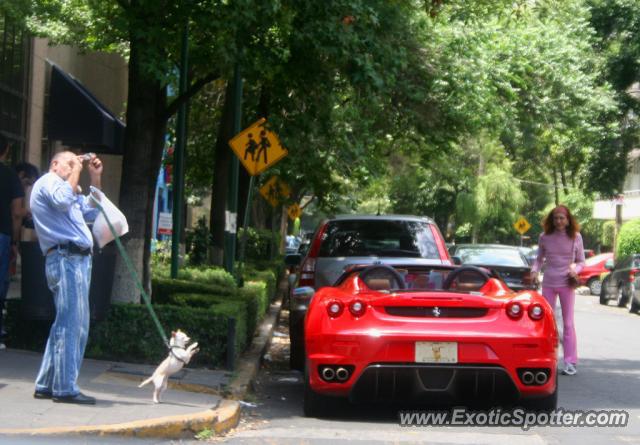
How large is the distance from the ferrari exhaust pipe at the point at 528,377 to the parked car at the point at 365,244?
3317mm

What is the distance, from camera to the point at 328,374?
27.7 ft

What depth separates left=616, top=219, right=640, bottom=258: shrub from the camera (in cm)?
4156

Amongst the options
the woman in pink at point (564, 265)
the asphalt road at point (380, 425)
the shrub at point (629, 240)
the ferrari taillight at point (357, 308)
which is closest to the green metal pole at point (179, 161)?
the asphalt road at point (380, 425)

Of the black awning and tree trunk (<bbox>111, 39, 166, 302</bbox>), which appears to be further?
the black awning

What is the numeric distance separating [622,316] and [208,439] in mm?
19973

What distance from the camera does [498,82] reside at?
74.2 ft

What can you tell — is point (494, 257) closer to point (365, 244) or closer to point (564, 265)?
point (564, 265)

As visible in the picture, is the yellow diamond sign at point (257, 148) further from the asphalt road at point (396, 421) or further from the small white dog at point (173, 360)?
the small white dog at point (173, 360)

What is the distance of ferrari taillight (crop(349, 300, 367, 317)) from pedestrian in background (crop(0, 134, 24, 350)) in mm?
3524

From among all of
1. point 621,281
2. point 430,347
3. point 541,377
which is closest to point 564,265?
point 541,377

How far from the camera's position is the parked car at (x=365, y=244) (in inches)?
465

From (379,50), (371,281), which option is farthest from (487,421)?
(379,50)

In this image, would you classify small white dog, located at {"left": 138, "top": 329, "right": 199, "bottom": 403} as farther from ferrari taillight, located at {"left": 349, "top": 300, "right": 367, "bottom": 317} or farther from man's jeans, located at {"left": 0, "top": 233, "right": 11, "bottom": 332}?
man's jeans, located at {"left": 0, "top": 233, "right": 11, "bottom": 332}

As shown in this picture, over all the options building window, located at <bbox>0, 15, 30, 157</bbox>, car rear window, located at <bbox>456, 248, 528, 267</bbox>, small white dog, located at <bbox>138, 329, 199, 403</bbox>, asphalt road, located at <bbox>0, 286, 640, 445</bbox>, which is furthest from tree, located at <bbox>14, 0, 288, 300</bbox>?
car rear window, located at <bbox>456, 248, 528, 267</bbox>
